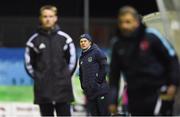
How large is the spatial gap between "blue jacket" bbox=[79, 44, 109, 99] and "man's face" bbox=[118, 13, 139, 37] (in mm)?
3866

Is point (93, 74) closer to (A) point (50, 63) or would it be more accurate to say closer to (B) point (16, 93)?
(A) point (50, 63)

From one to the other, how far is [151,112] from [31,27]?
15.4 meters

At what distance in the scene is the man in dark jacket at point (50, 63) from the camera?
9625 mm

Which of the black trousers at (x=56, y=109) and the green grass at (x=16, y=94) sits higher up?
the black trousers at (x=56, y=109)

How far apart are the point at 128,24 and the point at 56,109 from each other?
274cm

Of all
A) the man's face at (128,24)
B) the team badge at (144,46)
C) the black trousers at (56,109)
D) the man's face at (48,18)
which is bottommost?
the black trousers at (56,109)

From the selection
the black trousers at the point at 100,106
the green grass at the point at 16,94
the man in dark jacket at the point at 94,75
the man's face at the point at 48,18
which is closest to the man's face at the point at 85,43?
the man in dark jacket at the point at 94,75

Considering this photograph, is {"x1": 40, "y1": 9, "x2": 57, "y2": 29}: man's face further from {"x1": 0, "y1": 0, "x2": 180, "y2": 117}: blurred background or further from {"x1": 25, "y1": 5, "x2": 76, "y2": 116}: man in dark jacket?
{"x1": 0, "y1": 0, "x2": 180, "y2": 117}: blurred background

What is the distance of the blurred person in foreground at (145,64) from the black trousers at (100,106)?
387cm

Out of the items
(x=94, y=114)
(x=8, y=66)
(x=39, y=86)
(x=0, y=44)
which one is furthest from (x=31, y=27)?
(x=39, y=86)

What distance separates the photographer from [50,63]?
31.5 feet

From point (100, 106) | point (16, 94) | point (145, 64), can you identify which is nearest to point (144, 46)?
point (145, 64)

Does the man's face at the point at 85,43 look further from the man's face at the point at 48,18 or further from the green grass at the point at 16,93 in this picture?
the green grass at the point at 16,93

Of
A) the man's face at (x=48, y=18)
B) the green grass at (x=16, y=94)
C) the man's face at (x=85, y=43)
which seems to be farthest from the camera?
the green grass at (x=16, y=94)
